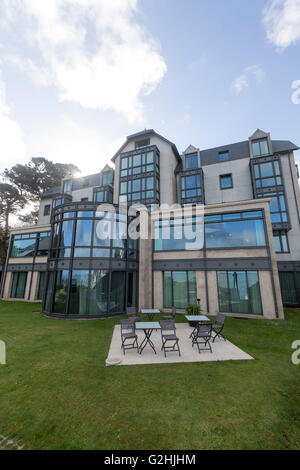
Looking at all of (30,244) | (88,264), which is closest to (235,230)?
(88,264)

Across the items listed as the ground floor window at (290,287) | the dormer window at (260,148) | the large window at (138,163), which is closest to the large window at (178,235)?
the large window at (138,163)

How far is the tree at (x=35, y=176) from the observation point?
37603 mm

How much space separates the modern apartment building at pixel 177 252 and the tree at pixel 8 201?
16285mm

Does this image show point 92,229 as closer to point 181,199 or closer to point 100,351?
point 100,351

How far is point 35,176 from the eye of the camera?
129 feet

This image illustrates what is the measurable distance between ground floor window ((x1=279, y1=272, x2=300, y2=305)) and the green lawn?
1509 centimetres

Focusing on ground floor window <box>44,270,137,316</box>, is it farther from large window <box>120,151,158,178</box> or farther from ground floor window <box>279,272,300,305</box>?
ground floor window <box>279,272,300,305</box>

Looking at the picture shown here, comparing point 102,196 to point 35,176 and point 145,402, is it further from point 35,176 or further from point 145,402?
point 145,402

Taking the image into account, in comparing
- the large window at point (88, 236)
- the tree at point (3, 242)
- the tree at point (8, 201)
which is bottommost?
the large window at point (88, 236)

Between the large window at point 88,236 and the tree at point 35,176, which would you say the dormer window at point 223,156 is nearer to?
the large window at point 88,236

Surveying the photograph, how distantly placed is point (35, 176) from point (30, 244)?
22.7 metres

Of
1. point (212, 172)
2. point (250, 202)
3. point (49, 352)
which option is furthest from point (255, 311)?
point (212, 172)

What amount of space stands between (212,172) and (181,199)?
5304 mm

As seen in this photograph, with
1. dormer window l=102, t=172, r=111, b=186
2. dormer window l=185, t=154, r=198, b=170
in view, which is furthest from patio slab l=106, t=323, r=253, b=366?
dormer window l=102, t=172, r=111, b=186
